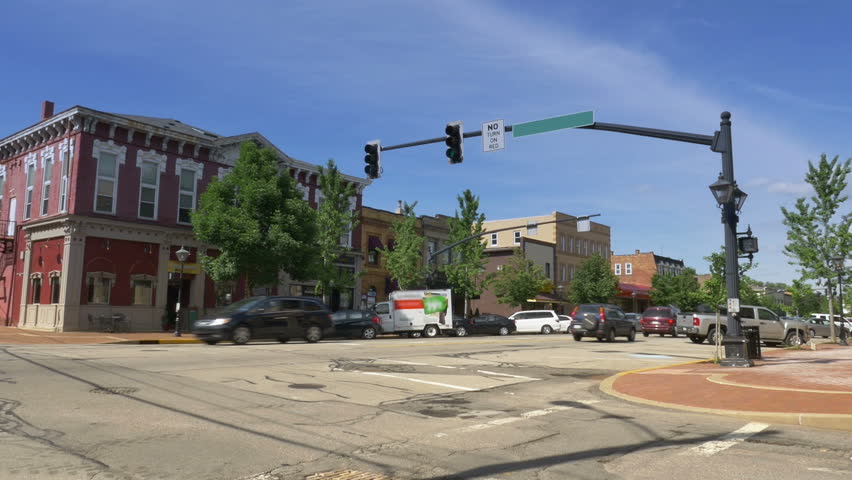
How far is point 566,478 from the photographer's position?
17.6 feet

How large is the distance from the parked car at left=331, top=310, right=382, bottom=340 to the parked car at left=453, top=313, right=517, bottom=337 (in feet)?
24.4

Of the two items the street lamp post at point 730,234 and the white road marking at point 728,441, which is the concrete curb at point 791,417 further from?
the street lamp post at point 730,234

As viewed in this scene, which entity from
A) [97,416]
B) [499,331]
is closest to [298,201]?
[499,331]

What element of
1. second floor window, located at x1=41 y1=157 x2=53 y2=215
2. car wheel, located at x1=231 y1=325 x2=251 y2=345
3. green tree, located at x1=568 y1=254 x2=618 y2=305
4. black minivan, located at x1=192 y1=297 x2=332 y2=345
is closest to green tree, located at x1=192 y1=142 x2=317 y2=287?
black minivan, located at x1=192 y1=297 x2=332 y2=345

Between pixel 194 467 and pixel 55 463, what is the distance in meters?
1.17

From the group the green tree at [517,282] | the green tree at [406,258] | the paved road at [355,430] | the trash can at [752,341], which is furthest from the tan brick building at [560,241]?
the paved road at [355,430]

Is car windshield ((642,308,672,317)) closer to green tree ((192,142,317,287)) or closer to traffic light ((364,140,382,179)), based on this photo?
green tree ((192,142,317,287))

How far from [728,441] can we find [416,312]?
25.9 meters

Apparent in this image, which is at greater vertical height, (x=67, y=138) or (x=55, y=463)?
(x=67, y=138)

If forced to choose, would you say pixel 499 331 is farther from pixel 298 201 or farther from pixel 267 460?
pixel 267 460

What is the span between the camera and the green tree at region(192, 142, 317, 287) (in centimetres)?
2795

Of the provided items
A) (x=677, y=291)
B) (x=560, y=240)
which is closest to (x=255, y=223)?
(x=560, y=240)

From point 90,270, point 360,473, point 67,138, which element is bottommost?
point 360,473

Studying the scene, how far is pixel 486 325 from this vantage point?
37938 mm
